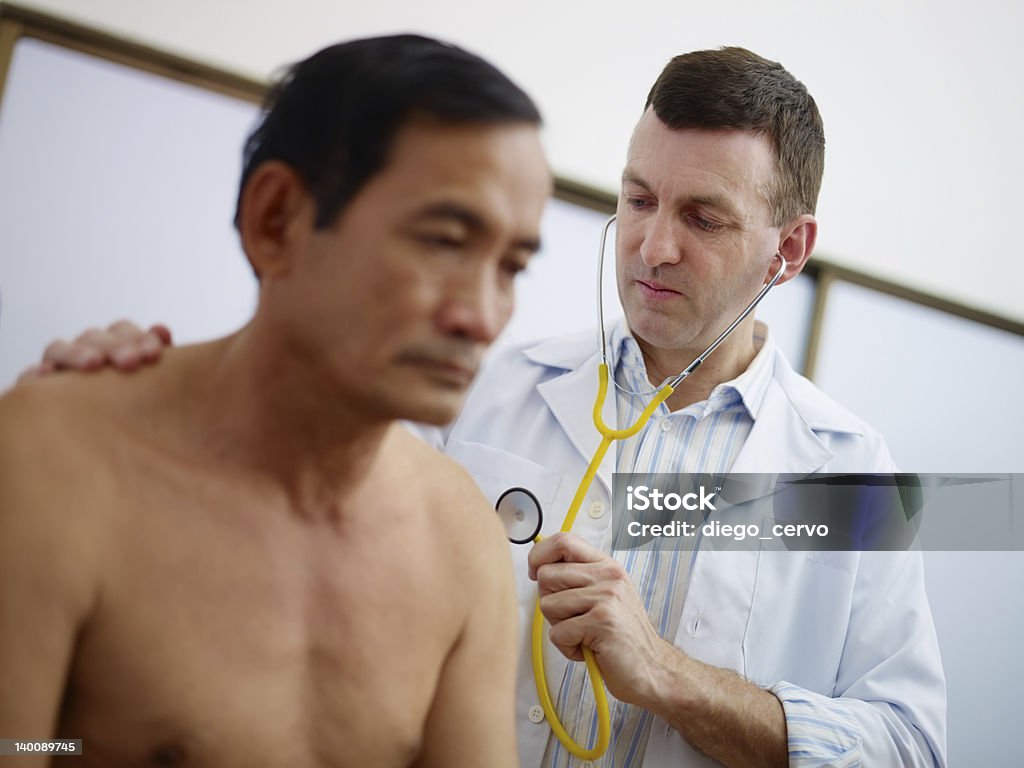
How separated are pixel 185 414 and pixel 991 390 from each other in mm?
2185

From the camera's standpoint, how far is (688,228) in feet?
4.48

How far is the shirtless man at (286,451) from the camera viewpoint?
2.18ft

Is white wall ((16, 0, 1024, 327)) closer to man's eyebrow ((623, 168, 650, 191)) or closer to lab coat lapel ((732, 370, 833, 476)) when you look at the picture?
man's eyebrow ((623, 168, 650, 191))

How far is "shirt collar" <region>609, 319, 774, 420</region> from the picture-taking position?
1.47m

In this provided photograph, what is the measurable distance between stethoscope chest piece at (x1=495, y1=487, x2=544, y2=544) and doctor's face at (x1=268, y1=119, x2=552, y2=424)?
0.43 metres

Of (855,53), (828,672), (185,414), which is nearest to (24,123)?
(185,414)

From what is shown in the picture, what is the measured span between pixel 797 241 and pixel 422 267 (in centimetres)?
96

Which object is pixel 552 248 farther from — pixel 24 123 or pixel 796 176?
pixel 24 123

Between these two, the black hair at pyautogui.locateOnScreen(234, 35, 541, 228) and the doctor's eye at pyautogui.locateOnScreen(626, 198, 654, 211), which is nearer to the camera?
the black hair at pyautogui.locateOnScreen(234, 35, 541, 228)

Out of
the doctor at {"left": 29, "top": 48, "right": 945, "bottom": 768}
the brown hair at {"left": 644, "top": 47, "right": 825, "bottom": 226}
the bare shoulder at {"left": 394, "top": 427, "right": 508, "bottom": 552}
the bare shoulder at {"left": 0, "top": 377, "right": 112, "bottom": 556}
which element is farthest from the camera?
the brown hair at {"left": 644, "top": 47, "right": 825, "bottom": 226}

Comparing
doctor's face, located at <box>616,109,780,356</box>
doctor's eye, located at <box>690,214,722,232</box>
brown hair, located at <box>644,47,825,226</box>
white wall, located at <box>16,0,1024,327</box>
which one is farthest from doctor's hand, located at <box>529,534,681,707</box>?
white wall, located at <box>16,0,1024,327</box>

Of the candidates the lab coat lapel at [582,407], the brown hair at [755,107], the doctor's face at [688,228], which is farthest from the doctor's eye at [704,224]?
the lab coat lapel at [582,407]

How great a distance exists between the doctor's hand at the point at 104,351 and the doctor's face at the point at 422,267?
0.16 meters

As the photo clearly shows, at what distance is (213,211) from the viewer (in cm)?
179
